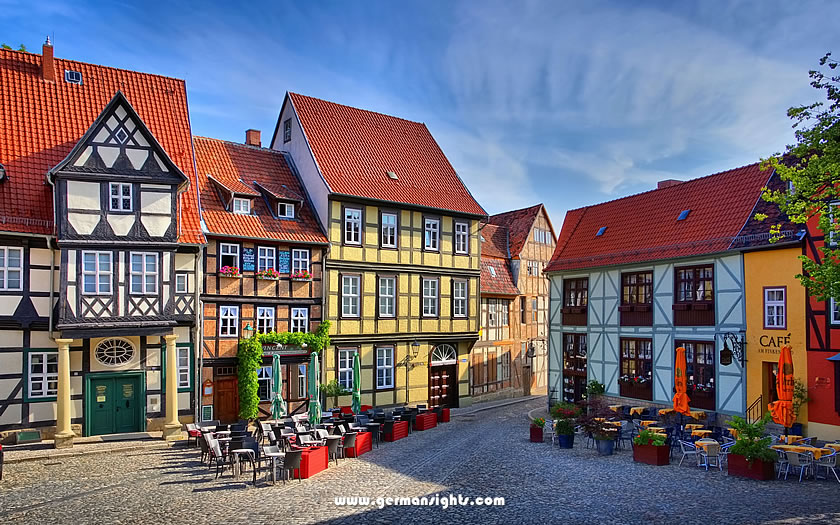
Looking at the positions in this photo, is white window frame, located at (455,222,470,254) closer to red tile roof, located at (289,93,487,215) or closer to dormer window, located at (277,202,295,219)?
red tile roof, located at (289,93,487,215)

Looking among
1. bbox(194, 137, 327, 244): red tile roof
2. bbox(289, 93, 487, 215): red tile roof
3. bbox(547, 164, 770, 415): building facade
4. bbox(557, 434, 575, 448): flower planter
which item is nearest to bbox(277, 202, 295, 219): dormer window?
bbox(194, 137, 327, 244): red tile roof

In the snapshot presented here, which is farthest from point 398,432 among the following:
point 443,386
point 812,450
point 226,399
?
point 812,450

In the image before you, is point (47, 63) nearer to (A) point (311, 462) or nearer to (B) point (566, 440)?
(A) point (311, 462)

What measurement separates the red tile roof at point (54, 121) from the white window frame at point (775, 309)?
18574mm

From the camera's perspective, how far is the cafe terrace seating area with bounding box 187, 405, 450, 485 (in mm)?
16547

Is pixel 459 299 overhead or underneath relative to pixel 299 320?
overhead

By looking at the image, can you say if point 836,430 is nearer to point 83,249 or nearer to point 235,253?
point 235,253

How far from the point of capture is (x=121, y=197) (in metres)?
21.2

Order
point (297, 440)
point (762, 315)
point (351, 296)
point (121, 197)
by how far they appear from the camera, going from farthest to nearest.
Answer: point (351, 296) → point (762, 315) → point (121, 197) → point (297, 440)

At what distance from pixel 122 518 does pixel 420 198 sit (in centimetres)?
1919

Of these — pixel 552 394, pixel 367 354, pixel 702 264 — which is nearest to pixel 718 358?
pixel 702 264

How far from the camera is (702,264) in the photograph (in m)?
24.8

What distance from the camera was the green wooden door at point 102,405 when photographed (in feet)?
70.6

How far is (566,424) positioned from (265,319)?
11386 millimetres
